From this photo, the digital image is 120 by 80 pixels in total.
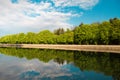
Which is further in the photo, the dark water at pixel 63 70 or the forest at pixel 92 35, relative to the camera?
the forest at pixel 92 35

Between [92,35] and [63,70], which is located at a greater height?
[92,35]

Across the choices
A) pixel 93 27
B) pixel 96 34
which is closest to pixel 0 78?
pixel 96 34

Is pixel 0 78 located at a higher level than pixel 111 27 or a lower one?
lower

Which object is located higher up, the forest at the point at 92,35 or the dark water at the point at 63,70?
the forest at the point at 92,35

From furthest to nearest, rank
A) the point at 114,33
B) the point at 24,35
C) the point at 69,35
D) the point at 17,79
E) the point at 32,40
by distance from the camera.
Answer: the point at 24,35, the point at 32,40, the point at 69,35, the point at 114,33, the point at 17,79

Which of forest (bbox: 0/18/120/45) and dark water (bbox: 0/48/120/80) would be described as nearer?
dark water (bbox: 0/48/120/80)

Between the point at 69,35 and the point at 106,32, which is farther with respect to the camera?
the point at 69,35

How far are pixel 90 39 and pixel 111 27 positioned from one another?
43.6 ft

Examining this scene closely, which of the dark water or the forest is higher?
the forest

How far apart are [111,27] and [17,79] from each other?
55389mm

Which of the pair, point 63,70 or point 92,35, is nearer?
point 63,70

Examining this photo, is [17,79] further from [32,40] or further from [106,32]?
[32,40]

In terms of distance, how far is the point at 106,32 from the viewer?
7119cm

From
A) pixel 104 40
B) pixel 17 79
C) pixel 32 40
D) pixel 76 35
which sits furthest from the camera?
pixel 32 40
